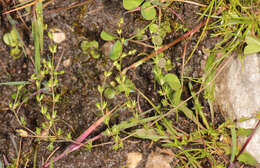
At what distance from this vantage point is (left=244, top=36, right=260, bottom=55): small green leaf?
200 cm

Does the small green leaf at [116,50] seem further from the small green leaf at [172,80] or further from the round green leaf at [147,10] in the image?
the small green leaf at [172,80]

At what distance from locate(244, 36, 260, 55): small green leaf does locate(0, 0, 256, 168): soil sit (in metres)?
0.30

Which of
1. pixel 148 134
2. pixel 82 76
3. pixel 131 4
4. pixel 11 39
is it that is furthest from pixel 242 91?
pixel 11 39

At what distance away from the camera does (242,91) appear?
206 centimetres

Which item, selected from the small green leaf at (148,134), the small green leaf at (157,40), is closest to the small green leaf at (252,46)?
the small green leaf at (157,40)

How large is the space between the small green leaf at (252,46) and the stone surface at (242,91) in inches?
2.2

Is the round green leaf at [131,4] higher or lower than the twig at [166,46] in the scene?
higher

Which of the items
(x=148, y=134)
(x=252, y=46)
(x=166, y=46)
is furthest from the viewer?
(x=166, y=46)

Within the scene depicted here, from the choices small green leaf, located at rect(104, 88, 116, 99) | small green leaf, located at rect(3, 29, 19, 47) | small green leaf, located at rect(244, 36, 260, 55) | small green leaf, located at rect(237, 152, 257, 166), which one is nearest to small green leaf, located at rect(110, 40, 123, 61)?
small green leaf, located at rect(104, 88, 116, 99)

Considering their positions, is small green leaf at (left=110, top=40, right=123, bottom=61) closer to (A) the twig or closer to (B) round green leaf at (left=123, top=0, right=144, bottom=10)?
(A) the twig

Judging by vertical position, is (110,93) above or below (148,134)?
above

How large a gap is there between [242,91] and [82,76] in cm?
129

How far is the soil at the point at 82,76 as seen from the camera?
2158 millimetres

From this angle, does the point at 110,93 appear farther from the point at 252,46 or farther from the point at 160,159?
the point at 252,46
